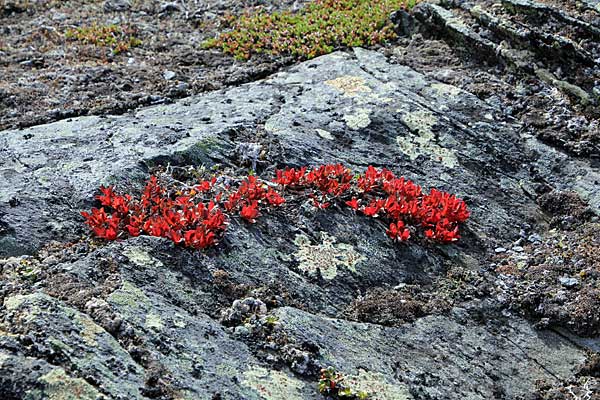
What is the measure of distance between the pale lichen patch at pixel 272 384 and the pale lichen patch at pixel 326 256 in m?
1.84

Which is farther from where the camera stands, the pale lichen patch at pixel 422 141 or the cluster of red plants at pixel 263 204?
the pale lichen patch at pixel 422 141

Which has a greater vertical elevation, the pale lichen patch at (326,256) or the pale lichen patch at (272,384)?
the pale lichen patch at (326,256)

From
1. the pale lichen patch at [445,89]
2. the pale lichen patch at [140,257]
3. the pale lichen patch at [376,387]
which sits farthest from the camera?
the pale lichen patch at [445,89]

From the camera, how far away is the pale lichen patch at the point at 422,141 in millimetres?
10352

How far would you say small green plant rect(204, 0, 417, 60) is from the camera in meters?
13.8

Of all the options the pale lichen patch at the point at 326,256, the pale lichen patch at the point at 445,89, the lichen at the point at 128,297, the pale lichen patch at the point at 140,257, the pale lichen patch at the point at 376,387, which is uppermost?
the pale lichen patch at the point at 445,89

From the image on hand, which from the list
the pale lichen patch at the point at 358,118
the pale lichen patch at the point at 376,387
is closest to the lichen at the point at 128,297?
the pale lichen patch at the point at 376,387

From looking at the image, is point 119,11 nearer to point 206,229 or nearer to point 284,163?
point 284,163

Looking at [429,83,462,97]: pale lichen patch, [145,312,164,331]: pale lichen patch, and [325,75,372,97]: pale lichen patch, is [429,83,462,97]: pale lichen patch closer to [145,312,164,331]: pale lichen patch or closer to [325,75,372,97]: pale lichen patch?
[325,75,372,97]: pale lichen patch

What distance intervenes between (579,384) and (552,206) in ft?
11.3

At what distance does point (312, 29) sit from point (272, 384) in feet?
33.5

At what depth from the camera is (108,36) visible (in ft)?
49.7

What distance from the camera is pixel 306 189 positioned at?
29.2ft

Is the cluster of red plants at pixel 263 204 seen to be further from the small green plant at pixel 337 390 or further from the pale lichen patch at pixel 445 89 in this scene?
the pale lichen patch at pixel 445 89
